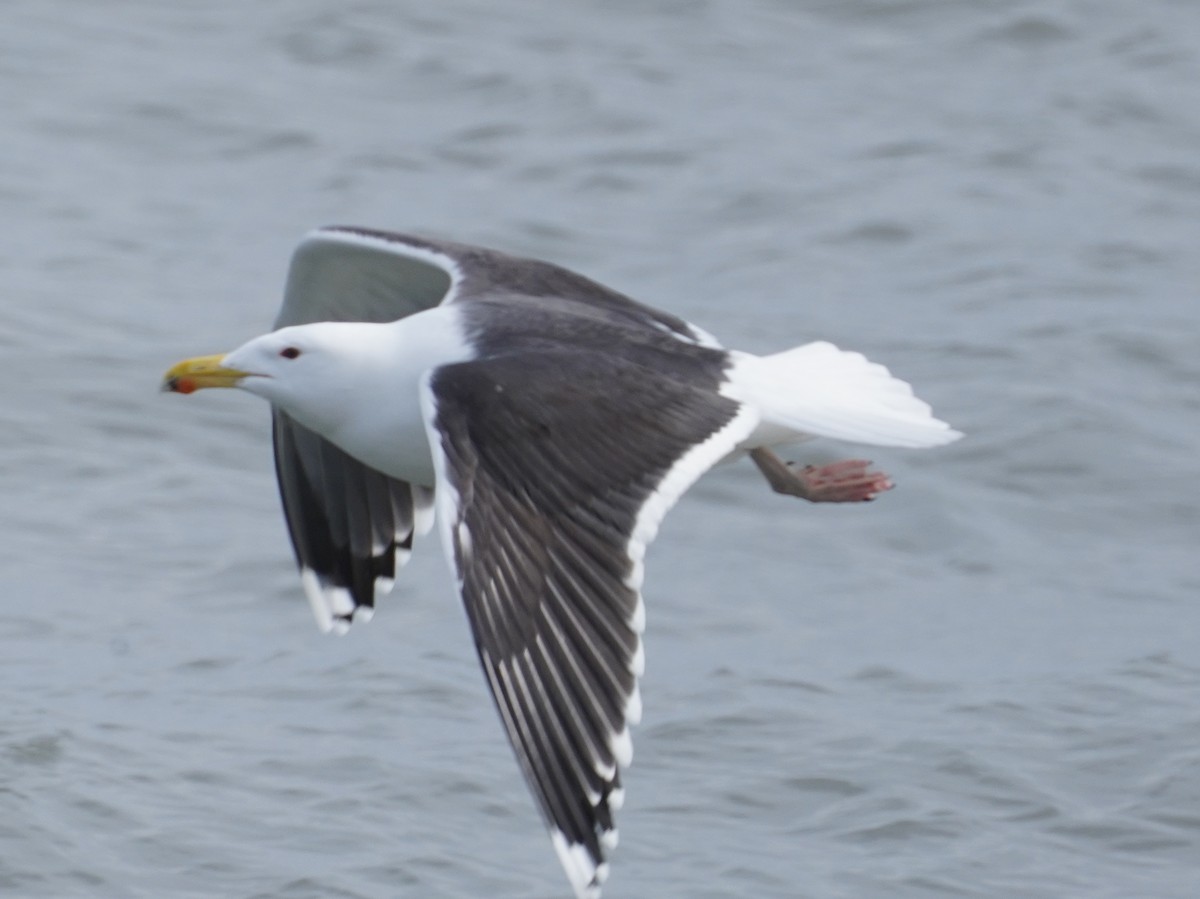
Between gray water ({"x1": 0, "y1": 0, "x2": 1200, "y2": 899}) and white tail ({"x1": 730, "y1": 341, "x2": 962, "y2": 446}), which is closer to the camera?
white tail ({"x1": 730, "y1": 341, "x2": 962, "y2": 446})

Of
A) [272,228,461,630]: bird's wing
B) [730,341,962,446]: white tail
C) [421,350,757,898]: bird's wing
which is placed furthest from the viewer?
[272,228,461,630]: bird's wing

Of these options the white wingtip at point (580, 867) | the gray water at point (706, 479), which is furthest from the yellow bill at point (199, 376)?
the white wingtip at point (580, 867)

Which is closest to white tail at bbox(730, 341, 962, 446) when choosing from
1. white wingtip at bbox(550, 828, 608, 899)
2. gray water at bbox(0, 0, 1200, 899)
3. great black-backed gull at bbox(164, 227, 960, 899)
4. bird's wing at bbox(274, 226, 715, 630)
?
great black-backed gull at bbox(164, 227, 960, 899)

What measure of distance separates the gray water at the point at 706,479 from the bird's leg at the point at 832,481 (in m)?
0.83

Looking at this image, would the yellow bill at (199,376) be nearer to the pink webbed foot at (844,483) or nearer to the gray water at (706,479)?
the gray water at (706,479)

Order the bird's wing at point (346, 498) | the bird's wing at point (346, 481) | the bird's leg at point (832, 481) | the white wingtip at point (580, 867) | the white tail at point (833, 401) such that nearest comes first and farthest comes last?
the white wingtip at point (580, 867), the white tail at point (833, 401), the bird's leg at point (832, 481), the bird's wing at point (346, 481), the bird's wing at point (346, 498)

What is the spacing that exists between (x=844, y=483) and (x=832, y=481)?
34 millimetres

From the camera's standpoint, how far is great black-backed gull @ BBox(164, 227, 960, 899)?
15.9 ft

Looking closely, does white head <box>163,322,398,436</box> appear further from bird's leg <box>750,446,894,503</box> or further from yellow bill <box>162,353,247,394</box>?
bird's leg <box>750,446,894,503</box>

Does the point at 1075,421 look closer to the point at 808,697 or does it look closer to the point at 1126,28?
the point at 808,697

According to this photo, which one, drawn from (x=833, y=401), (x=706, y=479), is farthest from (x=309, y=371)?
(x=706, y=479)

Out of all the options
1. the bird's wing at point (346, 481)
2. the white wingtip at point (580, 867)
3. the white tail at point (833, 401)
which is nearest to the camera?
the white wingtip at point (580, 867)

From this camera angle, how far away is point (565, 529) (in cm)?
508

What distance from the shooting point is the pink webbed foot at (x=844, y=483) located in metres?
6.34
